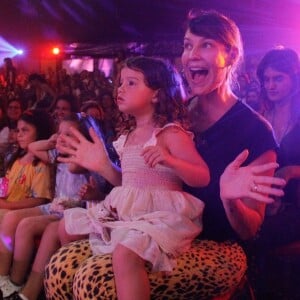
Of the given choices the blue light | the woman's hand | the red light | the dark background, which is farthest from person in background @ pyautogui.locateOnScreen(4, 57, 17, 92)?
the woman's hand

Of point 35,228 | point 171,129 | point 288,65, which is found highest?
point 288,65

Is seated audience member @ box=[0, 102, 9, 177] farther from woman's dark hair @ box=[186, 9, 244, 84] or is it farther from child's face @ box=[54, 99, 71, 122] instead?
woman's dark hair @ box=[186, 9, 244, 84]

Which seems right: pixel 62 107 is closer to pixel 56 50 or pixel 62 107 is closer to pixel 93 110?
pixel 93 110

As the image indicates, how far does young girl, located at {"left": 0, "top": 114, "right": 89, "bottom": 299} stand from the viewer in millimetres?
2947

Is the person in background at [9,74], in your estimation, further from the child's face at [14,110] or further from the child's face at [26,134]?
the child's face at [26,134]

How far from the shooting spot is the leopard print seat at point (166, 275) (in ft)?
6.57

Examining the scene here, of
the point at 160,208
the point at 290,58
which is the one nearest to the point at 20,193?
the point at 160,208

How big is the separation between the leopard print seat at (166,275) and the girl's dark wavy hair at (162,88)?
584 millimetres

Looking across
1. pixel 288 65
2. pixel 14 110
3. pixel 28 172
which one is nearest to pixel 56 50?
pixel 14 110

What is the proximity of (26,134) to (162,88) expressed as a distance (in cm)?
167

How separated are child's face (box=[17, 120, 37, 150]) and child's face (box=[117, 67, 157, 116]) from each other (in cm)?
156

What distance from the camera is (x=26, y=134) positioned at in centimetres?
392

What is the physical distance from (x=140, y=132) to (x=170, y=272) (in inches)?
29.4

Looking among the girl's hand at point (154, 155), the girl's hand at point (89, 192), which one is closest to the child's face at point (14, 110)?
the girl's hand at point (89, 192)
